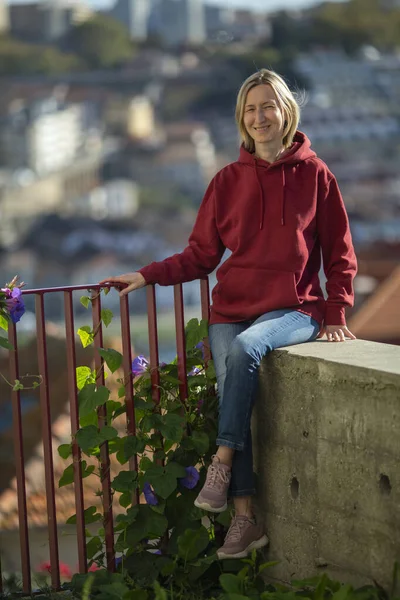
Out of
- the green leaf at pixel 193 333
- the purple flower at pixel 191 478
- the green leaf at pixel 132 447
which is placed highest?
the green leaf at pixel 193 333

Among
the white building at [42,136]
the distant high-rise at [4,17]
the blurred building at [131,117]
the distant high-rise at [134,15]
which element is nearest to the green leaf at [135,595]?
the white building at [42,136]

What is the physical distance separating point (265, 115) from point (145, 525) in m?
0.85

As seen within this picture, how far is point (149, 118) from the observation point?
9581 cm

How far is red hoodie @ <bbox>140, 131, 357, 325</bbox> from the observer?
8.08 ft

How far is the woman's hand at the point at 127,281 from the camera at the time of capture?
2.53m

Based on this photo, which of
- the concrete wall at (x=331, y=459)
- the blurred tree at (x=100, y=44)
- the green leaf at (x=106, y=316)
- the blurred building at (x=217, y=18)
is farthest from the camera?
the blurred building at (x=217, y=18)

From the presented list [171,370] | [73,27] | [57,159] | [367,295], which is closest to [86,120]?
[57,159]

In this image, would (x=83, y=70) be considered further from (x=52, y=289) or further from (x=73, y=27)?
(x=52, y=289)

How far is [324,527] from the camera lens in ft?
7.58

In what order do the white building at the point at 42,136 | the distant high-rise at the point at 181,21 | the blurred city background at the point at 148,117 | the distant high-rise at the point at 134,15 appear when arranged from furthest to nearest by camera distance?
1. the distant high-rise at the point at 134,15
2. the distant high-rise at the point at 181,21
3. the white building at the point at 42,136
4. the blurred city background at the point at 148,117

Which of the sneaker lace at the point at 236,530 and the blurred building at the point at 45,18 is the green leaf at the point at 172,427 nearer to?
the sneaker lace at the point at 236,530

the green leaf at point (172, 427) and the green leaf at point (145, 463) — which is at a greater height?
the green leaf at point (172, 427)

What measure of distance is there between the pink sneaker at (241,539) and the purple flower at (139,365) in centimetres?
35

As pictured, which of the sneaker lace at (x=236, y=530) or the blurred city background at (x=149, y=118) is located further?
the blurred city background at (x=149, y=118)
